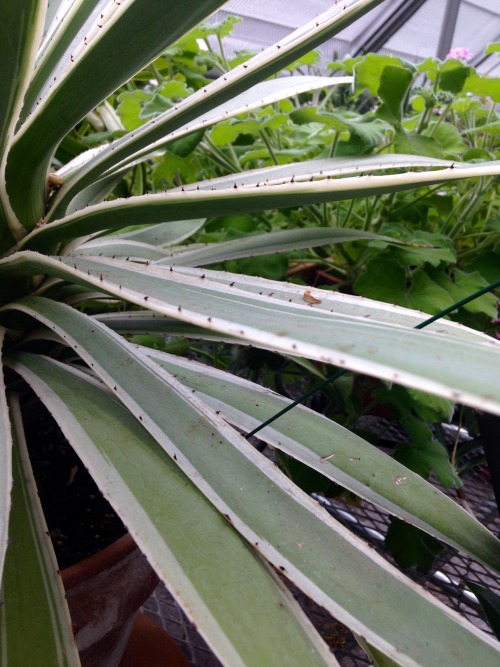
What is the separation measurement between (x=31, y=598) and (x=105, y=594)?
10cm

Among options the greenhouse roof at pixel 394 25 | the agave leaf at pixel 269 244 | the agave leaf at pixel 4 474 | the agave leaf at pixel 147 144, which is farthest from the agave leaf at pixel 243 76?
the greenhouse roof at pixel 394 25

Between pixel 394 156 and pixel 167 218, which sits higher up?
pixel 394 156

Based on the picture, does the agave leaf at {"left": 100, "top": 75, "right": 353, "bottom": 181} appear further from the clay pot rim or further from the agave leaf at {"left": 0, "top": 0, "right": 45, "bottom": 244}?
the clay pot rim

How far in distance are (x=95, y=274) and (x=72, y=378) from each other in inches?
5.1

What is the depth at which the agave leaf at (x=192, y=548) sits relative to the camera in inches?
10.6

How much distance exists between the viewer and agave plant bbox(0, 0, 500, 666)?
10.6 inches

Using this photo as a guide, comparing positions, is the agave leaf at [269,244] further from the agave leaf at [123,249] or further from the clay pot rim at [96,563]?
the clay pot rim at [96,563]

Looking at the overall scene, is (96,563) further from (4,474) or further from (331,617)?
(331,617)

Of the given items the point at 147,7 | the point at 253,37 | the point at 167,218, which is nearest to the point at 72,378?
the point at 167,218

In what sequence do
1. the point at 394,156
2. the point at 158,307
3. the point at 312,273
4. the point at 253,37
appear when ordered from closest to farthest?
the point at 158,307 < the point at 394,156 < the point at 312,273 < the point at 253,37

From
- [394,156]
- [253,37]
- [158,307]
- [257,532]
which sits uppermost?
[253,37]

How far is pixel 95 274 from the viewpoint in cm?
34

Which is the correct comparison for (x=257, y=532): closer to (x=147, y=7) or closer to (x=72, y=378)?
(x=72, y=378)

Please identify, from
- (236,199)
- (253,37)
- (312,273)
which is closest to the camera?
(236,199)
